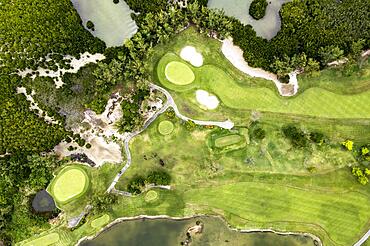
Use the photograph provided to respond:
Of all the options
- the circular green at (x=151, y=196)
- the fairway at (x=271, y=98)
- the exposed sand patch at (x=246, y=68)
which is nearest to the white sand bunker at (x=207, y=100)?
the fairway at (x=271, y=98)

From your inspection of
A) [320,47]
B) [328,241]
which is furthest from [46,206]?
[320,47]

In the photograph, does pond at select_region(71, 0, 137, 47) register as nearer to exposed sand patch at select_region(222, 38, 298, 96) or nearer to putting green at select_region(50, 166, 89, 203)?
exposed sand patch at select_region(222, 38, 298, 96)

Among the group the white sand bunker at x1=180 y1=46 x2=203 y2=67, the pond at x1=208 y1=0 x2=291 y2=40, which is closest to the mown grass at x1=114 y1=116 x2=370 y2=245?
the white sand bunker at x1=180 y1=46 x2=203 y2=67

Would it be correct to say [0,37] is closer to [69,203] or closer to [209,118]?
[69,203]

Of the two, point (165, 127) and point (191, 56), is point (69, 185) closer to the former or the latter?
point (165, 127)

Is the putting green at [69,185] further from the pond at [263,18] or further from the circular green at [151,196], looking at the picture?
the pond at [263,18]

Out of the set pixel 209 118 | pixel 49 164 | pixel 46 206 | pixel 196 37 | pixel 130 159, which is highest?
pixel 196 37

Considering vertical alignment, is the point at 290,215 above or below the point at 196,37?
below
